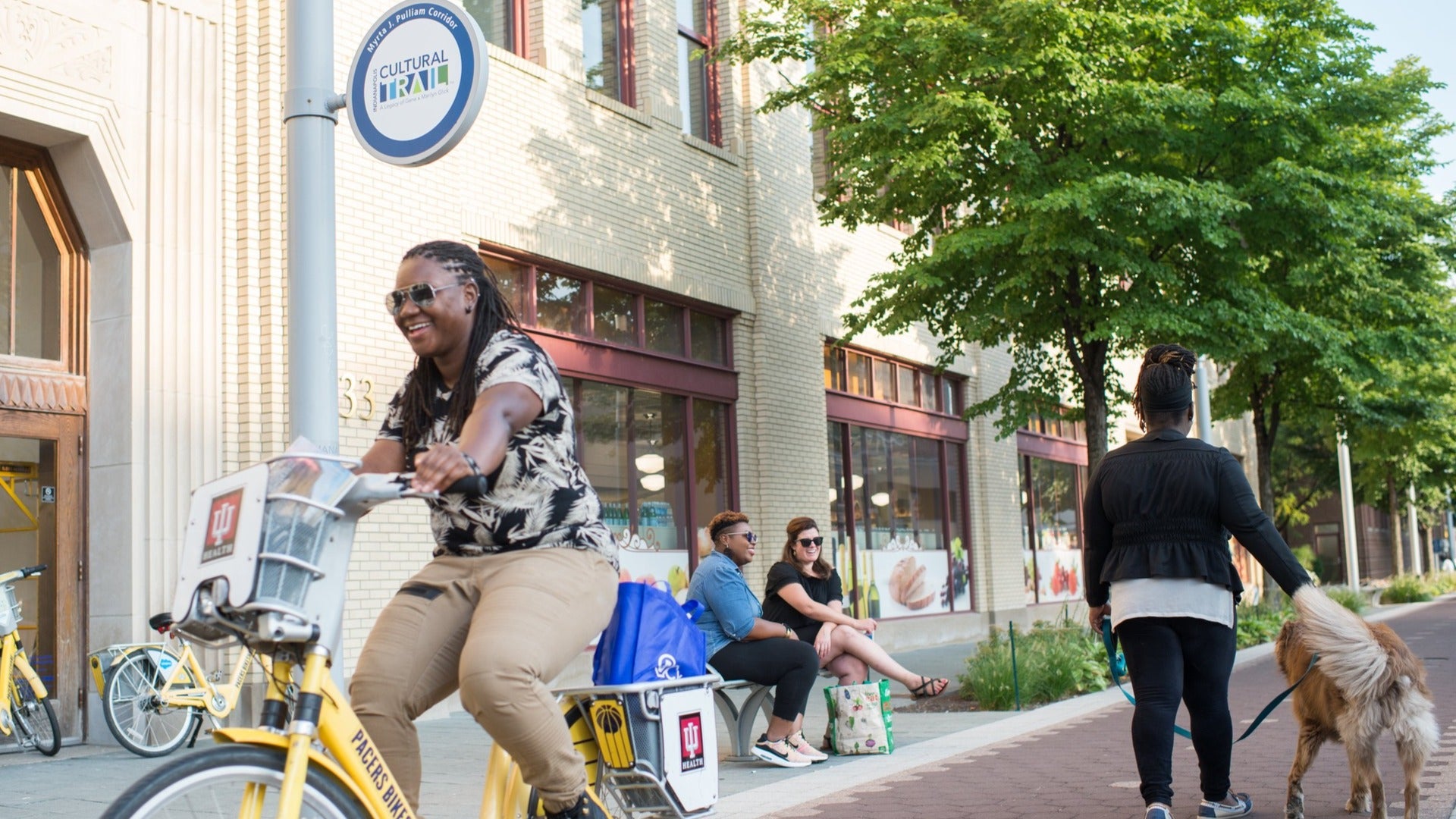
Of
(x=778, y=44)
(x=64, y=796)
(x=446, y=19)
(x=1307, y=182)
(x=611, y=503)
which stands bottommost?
(x=64, y=796)

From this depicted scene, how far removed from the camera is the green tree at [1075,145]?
46.1ft

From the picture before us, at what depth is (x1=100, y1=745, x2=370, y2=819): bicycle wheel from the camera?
2.76 m

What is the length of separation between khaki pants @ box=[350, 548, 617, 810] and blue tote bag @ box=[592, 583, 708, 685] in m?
0.49

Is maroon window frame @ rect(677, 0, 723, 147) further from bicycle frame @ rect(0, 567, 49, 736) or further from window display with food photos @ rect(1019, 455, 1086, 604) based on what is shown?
window display with food photos @ rect(1019, 455, 1086, 604)

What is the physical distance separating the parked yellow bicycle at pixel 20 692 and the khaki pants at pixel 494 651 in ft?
21.4

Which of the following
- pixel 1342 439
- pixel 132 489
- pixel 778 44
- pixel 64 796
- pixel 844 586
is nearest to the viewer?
pixel 64 796

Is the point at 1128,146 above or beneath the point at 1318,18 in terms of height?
beneath

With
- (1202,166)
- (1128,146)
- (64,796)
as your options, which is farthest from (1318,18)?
(64,796)

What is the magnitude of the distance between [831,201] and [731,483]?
3.42 meters

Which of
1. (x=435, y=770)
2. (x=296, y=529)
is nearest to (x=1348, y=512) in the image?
(x=435, y=770)

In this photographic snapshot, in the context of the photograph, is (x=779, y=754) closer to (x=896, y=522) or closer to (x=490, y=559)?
(x=490, y=559)

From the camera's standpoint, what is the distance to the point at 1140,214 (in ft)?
47.3

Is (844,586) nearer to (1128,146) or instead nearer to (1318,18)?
(1128,146)

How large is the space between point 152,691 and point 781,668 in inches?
169
